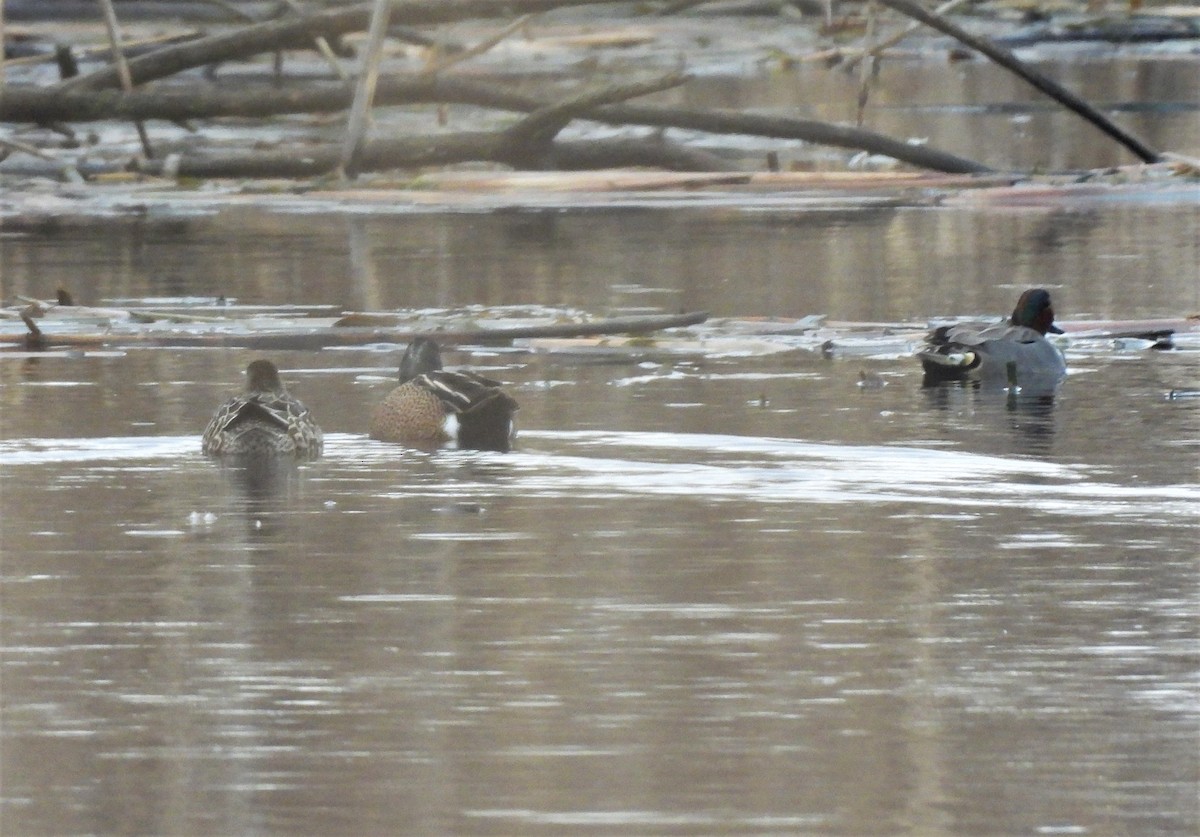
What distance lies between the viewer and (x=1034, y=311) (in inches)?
567

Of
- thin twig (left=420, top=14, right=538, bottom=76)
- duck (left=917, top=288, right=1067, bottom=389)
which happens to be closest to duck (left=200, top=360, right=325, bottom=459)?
duck (left=917, top=288, right=1067, bottom=389)

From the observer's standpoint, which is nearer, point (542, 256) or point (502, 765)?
point (502, 765)

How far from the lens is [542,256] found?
1995cm

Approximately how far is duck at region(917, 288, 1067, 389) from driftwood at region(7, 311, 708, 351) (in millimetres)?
1410

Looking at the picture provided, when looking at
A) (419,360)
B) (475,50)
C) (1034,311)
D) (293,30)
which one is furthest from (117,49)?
(419,360)

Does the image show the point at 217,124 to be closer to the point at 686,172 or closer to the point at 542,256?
the point at 686,172

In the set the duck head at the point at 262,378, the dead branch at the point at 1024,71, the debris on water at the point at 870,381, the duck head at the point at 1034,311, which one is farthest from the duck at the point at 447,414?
the dead branch at the point at 1024,71

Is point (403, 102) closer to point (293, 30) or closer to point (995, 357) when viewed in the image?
point (293, 30)

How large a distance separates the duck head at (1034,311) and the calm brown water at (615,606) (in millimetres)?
284

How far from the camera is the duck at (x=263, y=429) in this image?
11211mm

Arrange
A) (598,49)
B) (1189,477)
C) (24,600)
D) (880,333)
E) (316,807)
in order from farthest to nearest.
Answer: (598,49)
(880,333)
(1189,477)
(24,600)
(316,807)

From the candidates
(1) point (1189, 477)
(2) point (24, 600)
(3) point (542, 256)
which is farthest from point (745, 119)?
(2) point (24, 600)

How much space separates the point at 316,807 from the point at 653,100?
31392 millimetres

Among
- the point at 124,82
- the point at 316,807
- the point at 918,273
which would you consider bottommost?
the point at 316,807
